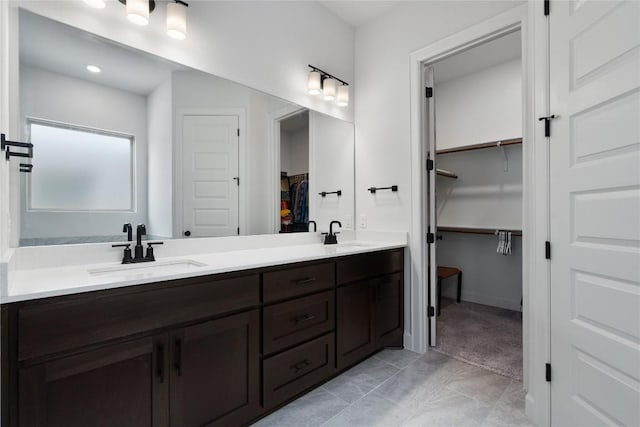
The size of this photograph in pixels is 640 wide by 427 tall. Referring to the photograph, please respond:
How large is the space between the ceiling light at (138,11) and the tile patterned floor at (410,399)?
2.20 metres

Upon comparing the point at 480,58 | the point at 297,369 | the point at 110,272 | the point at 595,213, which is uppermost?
the point at 480,58

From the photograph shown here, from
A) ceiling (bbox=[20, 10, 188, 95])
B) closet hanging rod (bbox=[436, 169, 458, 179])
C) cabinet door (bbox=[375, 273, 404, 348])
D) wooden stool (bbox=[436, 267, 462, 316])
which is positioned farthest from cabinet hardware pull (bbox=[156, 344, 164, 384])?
closet hanging rod (bbox=[436, 169, 458, 179])

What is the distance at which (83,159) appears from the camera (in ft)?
4.92

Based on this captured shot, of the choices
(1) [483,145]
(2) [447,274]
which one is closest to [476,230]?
(2) [447,274]

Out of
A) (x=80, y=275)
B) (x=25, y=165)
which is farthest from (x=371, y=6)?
(x=80, y=275)

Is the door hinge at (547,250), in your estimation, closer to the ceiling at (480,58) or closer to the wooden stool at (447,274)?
the wooden stool at (447,274)

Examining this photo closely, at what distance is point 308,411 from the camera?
66.5 inches

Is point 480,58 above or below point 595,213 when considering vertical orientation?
above

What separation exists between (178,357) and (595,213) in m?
1.87

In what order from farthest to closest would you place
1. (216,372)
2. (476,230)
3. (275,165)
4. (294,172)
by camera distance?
(476,230) → (294,172) → (275,165) → (216,372)

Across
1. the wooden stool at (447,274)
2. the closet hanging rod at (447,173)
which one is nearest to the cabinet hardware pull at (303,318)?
the wooden stool at (447,274)

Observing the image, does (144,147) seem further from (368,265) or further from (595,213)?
(595,213)

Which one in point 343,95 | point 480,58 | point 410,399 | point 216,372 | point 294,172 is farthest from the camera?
point 480,58

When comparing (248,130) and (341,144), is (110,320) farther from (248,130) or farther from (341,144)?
(341,144)
